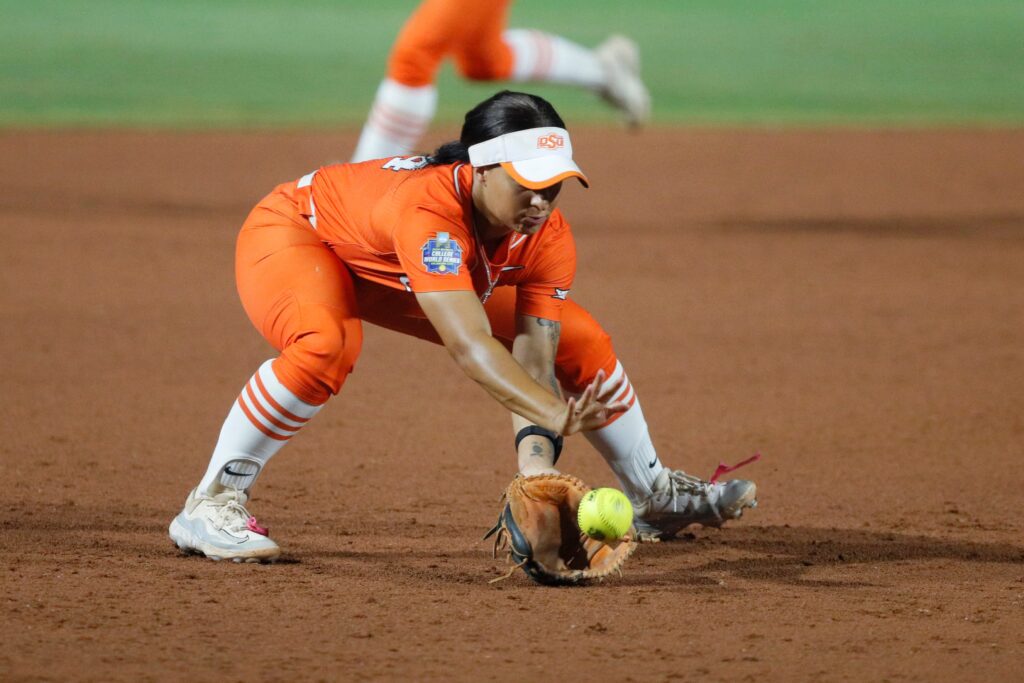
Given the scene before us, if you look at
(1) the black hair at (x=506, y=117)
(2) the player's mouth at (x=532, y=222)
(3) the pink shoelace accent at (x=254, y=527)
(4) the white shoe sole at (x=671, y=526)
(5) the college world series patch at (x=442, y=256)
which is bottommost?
(3) the pink shoelace accent at (x=254, y=527)

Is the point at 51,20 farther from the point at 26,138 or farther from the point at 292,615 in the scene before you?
the point at 292,615

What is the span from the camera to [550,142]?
11.7 ft

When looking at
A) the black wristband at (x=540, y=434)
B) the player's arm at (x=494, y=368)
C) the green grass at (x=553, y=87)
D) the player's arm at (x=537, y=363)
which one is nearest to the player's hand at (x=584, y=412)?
the player's arm at (x=494, y=368)

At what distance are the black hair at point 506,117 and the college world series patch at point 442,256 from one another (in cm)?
29

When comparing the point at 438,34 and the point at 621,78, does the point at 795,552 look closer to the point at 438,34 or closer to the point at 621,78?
the point at 438,34

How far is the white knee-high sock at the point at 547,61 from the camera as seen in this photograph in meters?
8.55

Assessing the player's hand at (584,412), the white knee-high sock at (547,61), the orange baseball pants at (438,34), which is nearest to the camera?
the player's hand at (584,412)

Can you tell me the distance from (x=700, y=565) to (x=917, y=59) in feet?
54.5

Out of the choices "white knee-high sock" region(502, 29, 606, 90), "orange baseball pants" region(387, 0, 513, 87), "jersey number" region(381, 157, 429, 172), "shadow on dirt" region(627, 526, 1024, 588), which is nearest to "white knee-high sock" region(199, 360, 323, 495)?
"jersey number" region(381, 157, 429, 172)

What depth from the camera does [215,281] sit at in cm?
809

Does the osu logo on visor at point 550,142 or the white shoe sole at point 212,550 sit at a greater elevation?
the osu logo on visor at point 550,142

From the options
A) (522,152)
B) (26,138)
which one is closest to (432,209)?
(522,152)

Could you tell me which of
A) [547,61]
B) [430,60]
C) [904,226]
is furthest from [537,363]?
[904,226]

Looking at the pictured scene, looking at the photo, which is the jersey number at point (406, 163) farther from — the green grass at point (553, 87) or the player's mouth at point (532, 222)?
the green grass at point (553, 87)
